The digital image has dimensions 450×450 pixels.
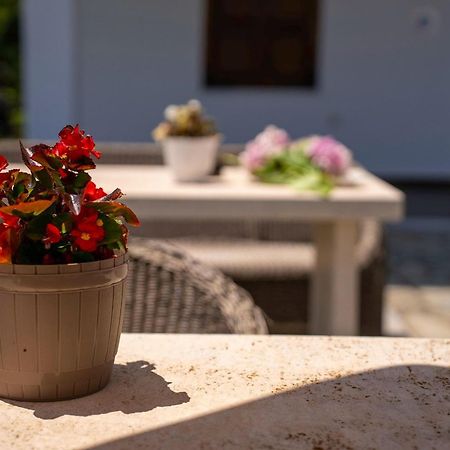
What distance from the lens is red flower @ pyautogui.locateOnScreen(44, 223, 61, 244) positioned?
0.85 metres

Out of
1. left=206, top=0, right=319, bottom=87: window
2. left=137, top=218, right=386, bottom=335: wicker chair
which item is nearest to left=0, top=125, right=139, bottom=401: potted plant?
left=137, top=218, right=386, bottom=335: wicker chair

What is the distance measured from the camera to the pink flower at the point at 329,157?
2.60m

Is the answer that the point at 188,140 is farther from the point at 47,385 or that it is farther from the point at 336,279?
the point at 47,385

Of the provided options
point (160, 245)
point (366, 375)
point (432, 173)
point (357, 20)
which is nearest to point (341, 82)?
point (357, 20)

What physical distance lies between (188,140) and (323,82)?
590 centimetres

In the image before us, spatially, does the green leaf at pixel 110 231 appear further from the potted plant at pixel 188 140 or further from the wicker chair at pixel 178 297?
the potted plant at pixel 188 140

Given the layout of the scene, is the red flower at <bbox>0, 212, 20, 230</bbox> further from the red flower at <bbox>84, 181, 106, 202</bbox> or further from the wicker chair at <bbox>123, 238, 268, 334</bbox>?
the wicker chair at <bbox>123, 238, 268, 334</bbox>

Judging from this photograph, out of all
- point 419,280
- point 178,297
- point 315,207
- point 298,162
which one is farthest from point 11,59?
point 178,297

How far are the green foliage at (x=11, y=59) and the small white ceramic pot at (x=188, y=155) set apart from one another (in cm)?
1237

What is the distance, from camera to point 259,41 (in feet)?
26.9

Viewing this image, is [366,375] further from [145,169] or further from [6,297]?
[145,169]

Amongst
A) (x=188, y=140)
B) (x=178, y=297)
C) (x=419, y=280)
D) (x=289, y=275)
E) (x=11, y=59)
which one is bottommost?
(x=419, y=280)

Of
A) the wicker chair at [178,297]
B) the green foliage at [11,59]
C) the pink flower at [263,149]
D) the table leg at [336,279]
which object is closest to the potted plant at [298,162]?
the pink flower at [263,149]

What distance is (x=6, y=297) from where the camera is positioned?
86 centimetres
